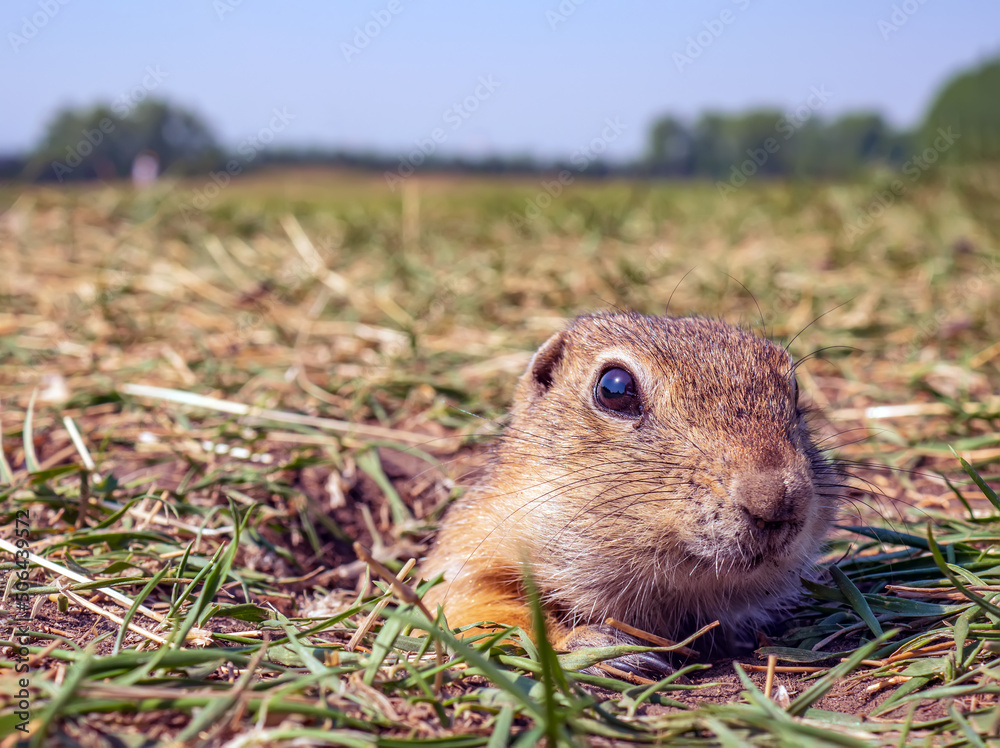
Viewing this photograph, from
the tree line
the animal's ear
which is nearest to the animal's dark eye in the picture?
the animal's ear

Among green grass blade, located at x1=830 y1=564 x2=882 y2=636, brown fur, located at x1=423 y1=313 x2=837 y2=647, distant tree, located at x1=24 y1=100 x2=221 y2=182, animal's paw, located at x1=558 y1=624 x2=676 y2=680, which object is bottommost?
animal's paw, located at x1=558 y1=624 x2=676 y2=680

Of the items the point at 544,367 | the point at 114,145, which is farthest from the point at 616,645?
the point at 114,145

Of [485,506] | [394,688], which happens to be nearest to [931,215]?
[485,506]

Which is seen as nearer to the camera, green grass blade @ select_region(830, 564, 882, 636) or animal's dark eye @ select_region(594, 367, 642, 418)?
green grass blade @ select_region(830, 564, 882, 636)

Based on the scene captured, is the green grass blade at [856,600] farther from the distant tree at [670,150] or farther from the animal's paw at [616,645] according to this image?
the distant tree at [670,150]

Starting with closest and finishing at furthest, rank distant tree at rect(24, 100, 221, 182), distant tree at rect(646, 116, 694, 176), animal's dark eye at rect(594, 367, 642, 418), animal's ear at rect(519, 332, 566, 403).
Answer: animal's dark eye at rect(594, 367, 642, 418)
animal's ear at rect(519, 332, 566, 403)
distant tree at rect(24, 100, 221, 182)
distant tree at rect(646, 116, 694, 176)

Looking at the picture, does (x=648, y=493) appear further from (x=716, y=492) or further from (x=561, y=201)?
(x=561, y=201)

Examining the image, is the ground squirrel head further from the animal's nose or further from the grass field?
the grass field
